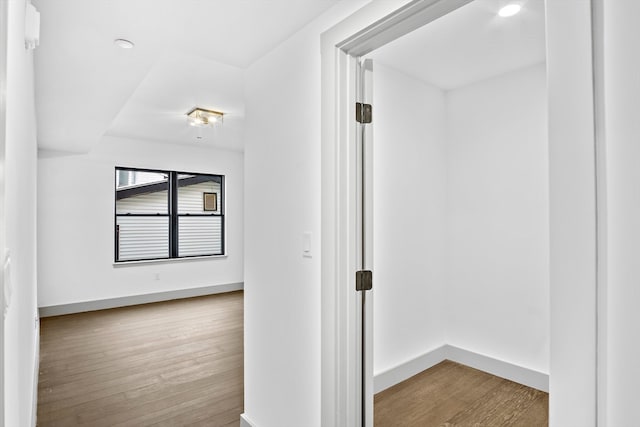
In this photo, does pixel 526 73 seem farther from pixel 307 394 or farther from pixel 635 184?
pixel 307 394

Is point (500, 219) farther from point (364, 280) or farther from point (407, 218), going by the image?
point (364, 280)

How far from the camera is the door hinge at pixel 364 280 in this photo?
1644 mm

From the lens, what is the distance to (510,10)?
215 centimetres

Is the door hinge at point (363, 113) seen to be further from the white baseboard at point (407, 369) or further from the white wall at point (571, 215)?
the white baseboard at point (407, 369)

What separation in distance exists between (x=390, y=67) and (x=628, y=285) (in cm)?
255

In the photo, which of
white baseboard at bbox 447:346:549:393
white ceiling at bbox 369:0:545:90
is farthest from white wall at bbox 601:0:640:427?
white baseboard at bbox 447:346:549:393

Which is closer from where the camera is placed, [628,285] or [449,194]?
[628,285]

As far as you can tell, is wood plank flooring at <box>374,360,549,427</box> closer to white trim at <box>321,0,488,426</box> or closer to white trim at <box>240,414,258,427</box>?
white trim at <box>240,414,258,427</box>

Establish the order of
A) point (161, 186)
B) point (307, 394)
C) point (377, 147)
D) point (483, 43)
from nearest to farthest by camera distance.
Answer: point (307, 394) → point (483, 43) → point (377, 147) → point (161, 186)

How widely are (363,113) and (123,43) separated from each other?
1.39 metres

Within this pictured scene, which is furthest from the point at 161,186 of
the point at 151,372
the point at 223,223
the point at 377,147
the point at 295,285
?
the point at 295,285

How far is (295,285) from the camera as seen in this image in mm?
1890

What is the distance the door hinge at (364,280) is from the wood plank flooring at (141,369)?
60.4 inches

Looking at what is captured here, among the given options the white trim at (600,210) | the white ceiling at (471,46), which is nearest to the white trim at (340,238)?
the white trim at (600,210)
